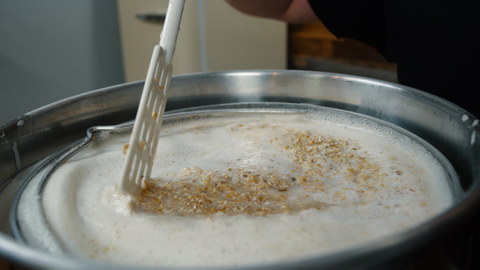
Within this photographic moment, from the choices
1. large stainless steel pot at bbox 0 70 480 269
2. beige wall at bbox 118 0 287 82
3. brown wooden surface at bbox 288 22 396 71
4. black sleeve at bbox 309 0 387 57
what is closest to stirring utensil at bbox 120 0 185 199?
large stainless steel pot at bbox 0 70 480 269

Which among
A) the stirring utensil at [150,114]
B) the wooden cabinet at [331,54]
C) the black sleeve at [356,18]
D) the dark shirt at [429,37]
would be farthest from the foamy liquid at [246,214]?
the wooden cabinet at [331,54]

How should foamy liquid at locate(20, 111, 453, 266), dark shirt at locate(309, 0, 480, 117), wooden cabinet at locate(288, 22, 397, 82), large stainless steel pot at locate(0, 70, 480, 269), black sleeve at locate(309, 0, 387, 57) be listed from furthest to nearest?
wooden cabinet at locate(288, 22, 397, 82)
black sleeve at locate(309, 0, 387, 57)
dark shirt at locate(309, 0, 480, 117)
foamy liquid at locate(20, 111, 453, 266)
large stainless steel pot at locate(0, 70, 480, 269)

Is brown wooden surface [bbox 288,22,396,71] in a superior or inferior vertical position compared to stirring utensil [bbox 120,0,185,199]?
inferior

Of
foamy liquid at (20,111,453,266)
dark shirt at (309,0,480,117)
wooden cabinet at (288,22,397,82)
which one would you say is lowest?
wooden cabinet at (288,22,397,82)

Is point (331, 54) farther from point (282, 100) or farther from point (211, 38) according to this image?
point (282, 100)

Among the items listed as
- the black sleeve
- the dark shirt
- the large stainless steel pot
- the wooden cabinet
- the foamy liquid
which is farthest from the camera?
the wooden cabinet

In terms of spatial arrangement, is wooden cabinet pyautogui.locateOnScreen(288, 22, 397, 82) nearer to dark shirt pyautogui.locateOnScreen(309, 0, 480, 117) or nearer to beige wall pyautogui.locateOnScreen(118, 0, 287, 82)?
beige wall pyautogui.locateOnScreen(118, 0, 287, 82)

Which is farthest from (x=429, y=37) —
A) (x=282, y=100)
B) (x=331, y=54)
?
(x=331, y=54)
